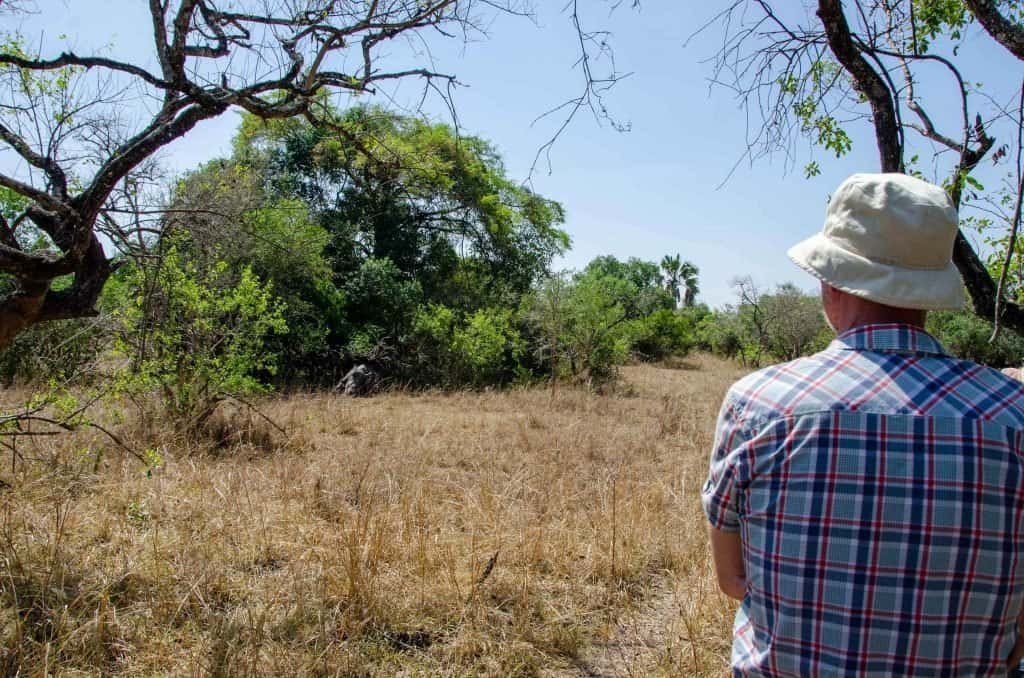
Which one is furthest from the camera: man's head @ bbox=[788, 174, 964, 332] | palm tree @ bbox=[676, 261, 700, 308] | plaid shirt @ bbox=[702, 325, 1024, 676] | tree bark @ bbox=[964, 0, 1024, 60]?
palm tree @ bbox=[676, 261, 700, 308]

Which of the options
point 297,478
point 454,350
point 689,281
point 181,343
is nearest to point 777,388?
point 297,478

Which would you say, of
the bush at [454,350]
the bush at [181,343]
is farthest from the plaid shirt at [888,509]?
the bush at [454,350]

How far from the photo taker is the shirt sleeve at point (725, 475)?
3.96 ft

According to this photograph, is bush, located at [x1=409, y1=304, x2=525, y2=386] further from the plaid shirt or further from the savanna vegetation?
the plaid shirt

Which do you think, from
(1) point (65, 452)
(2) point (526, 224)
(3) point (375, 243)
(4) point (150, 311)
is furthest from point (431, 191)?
(1) point (65, 452)

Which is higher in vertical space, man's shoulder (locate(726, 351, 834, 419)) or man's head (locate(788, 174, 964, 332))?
man's head (locate(788, 174, 964, 332))

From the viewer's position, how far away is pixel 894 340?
3.87 ft

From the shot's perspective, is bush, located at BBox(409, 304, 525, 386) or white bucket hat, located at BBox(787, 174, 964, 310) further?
bush, located at BBox(409, 304, 525, 386)

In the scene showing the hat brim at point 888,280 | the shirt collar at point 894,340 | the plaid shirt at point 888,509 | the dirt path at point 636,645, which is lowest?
the dirt path at point 636,645

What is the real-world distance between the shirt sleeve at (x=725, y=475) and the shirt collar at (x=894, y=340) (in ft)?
0.75

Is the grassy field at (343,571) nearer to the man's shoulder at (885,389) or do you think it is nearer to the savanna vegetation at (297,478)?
the savanna vegetation at (297,478)

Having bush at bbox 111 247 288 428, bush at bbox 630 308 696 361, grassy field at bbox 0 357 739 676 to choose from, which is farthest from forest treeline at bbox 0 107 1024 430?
bush at bbox 630 308 696 361

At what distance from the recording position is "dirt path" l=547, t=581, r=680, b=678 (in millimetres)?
2797

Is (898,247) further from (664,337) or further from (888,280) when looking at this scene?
(664,337)
